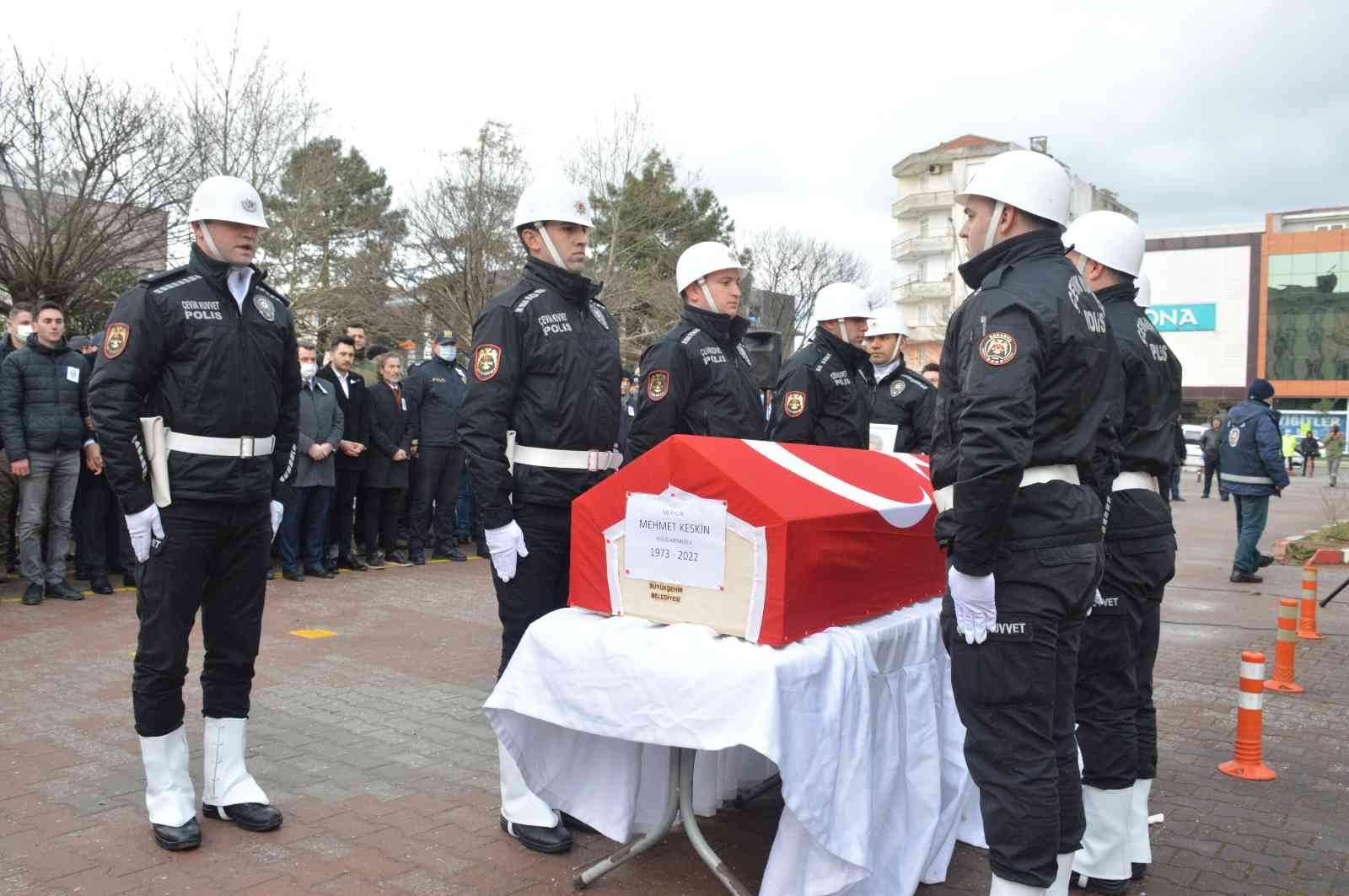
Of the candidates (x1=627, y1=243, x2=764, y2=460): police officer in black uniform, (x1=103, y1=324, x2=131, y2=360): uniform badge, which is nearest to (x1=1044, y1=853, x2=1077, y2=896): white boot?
(x1=627, y1=243, x2=764, y2=460): police officer in black uniform

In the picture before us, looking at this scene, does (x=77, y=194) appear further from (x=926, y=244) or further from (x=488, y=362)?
(x=926, y=244)

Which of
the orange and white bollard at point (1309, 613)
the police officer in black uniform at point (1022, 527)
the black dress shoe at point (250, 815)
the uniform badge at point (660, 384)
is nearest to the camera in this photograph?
the police officer in black uniform at point (1022, 527)

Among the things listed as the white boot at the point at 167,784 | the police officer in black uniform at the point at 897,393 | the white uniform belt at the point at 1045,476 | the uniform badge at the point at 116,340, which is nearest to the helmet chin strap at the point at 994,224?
the white uniform belt at the point at 1045,476

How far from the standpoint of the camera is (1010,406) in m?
3.06

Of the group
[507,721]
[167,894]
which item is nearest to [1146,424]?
[507,721]

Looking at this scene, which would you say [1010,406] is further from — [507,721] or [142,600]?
[142,600]

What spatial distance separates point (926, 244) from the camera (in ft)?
242

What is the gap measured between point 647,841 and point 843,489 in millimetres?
1410

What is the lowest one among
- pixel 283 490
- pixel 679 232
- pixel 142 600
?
pixel 142 600

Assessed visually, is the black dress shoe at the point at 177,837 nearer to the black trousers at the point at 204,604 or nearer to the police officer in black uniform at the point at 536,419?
the black trousers at the point at 204,604

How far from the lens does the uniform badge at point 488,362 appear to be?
4.34 meters

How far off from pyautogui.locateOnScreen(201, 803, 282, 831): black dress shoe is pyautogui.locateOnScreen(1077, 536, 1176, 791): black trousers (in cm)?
307

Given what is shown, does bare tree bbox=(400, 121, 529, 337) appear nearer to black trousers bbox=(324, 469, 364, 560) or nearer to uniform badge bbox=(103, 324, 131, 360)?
black trousers bbox=(324, 469, 364, 560)

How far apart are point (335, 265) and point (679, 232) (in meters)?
10.8
